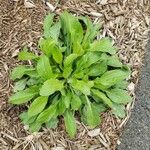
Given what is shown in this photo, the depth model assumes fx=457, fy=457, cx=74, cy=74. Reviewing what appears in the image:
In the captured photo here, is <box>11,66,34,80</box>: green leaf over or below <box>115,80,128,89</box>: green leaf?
over

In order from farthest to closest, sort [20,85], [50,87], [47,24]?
[47,24] < [20,85] < [50,87]

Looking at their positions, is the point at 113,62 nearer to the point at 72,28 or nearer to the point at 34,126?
the point at 72,28

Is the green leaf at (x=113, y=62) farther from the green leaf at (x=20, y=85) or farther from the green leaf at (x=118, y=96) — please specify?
the green leaf at (x=20, y=85)

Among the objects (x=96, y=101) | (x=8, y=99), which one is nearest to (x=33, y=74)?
(x=8, y=99)

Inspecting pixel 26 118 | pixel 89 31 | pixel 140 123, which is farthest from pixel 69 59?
pixel 140 123

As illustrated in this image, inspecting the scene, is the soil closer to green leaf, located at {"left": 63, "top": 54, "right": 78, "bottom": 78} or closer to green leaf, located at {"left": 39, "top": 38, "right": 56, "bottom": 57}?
green leaf, located at {"left": 63, "top": 54, "right": 78, "bottom": 78}

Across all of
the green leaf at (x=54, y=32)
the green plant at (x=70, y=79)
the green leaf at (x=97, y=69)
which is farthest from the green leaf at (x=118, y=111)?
the green leaf at (x=54, y=32)

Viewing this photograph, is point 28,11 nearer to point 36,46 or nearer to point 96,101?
point 36,46

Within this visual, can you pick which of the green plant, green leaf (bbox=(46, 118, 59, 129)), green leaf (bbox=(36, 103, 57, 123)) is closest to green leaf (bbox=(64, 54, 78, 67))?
the green plant
